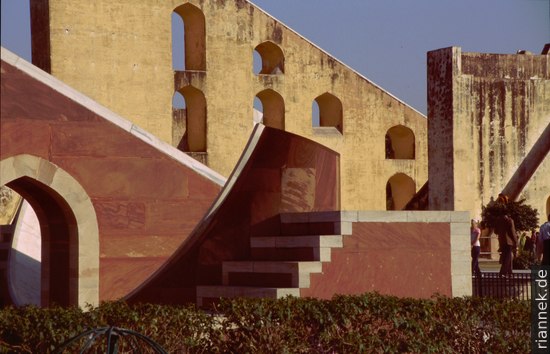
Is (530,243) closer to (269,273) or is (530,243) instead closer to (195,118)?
(195,118)

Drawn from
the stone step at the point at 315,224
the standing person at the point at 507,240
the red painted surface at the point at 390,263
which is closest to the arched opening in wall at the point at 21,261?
the stone step at the point at 315,224

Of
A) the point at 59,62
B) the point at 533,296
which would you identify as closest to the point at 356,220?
the point at 533,296

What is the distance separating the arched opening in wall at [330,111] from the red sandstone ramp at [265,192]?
15.7 meters

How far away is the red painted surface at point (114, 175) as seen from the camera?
11.9 meters

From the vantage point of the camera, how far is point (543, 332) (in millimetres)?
9688

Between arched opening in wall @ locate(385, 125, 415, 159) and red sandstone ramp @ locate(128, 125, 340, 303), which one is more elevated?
arched opening in wall @ locate(385, 125, 415, 159)

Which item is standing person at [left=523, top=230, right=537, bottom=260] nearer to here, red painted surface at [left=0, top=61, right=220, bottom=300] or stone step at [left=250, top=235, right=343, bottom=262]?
red painted surface at [left=0, top=61, right=220, bottom=300]

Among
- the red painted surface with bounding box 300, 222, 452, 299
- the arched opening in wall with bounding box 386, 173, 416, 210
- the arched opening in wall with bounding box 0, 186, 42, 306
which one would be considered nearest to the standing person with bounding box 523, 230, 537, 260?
the arched opening in wall with bounding box 386, 173, 416, 210

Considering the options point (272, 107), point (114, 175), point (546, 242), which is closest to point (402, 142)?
point (272, 107)

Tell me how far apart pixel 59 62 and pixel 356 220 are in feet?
45.4

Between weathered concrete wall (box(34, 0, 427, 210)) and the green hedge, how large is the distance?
15.6 meters

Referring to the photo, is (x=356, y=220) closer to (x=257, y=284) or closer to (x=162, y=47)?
(x=257, y=284)

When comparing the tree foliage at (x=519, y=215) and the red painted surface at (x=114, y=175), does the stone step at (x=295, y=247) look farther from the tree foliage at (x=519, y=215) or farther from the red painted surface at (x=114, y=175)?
the tree foliage at (x=519, y=215)

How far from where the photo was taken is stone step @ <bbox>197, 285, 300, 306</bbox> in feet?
34.9
